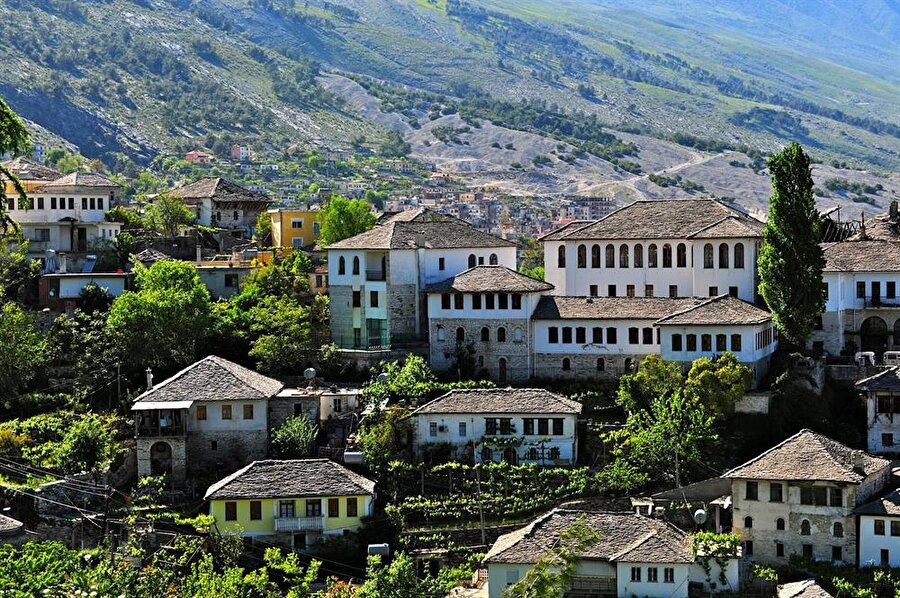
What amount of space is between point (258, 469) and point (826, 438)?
21464 mm

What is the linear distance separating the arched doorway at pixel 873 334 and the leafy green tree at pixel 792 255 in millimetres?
4865

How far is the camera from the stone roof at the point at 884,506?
55.9m

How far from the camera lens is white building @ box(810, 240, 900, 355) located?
72125 mm

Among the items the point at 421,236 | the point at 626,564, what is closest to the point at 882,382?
the point at 626,564

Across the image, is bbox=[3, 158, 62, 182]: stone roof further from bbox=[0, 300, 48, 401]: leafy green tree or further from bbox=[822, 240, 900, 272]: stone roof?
bbox=[822, 240, 900, 272]: stone roof

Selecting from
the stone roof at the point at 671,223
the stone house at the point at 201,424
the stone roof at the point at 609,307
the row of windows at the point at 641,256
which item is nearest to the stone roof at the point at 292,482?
the stone house at the point at 201,424

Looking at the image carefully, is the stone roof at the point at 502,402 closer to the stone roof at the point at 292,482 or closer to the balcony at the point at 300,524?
the stone roof at the point at 292,482

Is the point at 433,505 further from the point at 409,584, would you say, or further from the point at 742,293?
the point at 742,293

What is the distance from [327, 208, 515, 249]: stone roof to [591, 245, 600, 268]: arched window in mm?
4802

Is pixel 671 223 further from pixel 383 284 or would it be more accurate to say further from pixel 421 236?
pixel 383 284

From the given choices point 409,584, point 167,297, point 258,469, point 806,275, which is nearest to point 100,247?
point 167,297

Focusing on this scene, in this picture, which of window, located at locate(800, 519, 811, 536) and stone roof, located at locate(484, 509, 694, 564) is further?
window, located at locate(800, 519, 811, 536)

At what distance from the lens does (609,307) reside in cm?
7075

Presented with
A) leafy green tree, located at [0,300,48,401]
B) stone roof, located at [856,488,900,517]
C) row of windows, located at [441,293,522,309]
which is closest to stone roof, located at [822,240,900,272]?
row of windows, located at [441,293,522,309]
